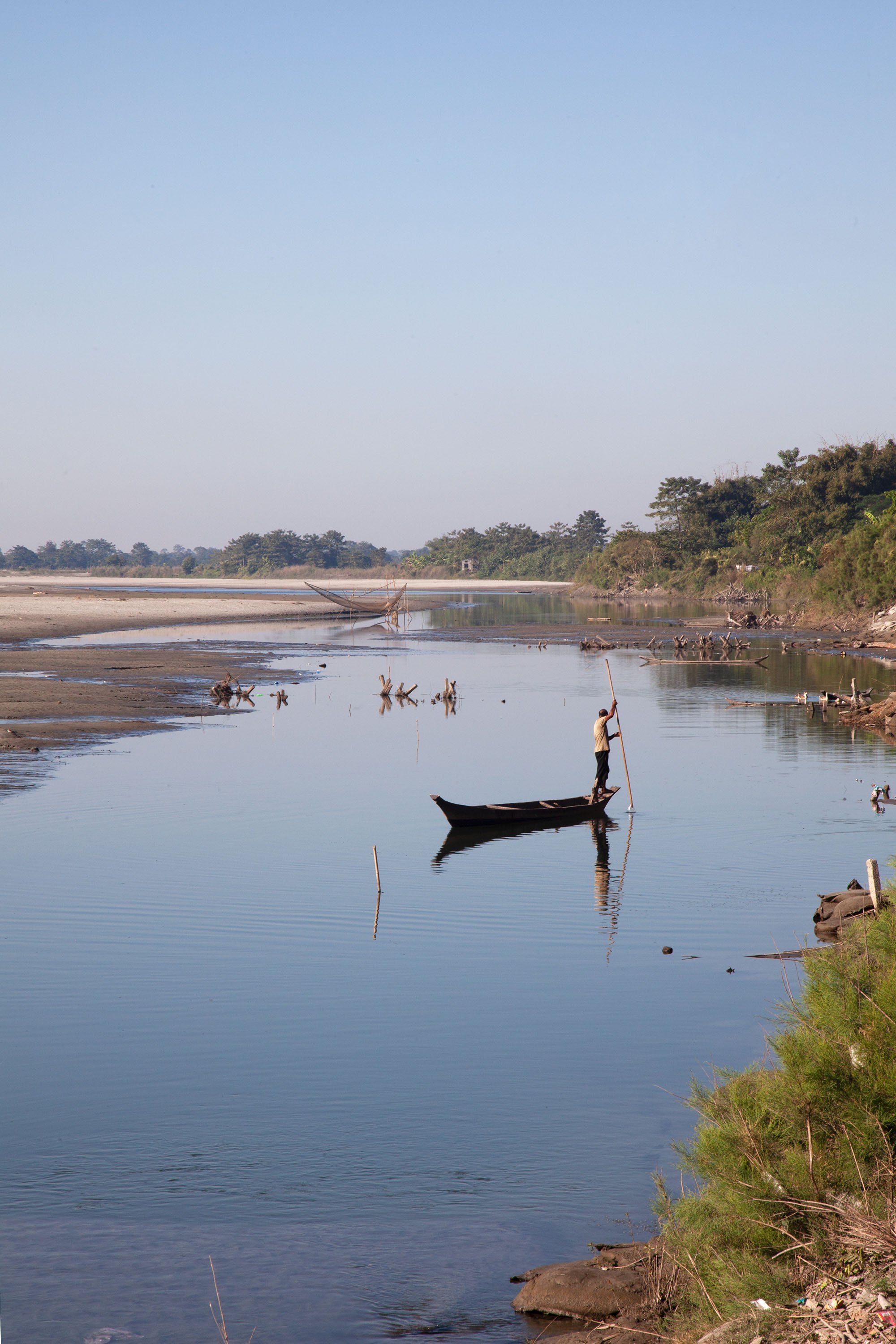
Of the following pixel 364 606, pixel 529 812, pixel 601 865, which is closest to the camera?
pixel 601 865

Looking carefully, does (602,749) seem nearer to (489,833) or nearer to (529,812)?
(529,812)

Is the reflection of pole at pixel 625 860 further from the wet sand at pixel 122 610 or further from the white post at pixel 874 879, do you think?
the wet sand at pixel 122 610

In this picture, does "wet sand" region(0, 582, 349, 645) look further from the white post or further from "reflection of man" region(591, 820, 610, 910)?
the white post

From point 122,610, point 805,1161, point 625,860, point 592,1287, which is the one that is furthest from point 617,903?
point 122,610

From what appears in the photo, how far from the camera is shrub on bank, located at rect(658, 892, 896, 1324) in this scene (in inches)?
223

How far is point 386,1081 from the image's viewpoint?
418 inches

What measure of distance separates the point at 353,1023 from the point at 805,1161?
6864 millimetres

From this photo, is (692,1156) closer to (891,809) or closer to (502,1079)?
(502,1079)

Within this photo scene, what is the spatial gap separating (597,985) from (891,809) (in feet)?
39.8

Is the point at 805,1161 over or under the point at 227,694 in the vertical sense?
over

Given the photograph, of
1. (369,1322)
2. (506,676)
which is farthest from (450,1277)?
(506,676)

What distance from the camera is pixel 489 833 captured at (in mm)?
21641

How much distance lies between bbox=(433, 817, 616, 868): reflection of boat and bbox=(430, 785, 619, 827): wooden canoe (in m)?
0.05

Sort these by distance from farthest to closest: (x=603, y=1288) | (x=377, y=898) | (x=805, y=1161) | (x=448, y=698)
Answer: (x=448, y=698) < (x=377, y=898) < (x=603, y=1288) < (x=805, y=1161)
